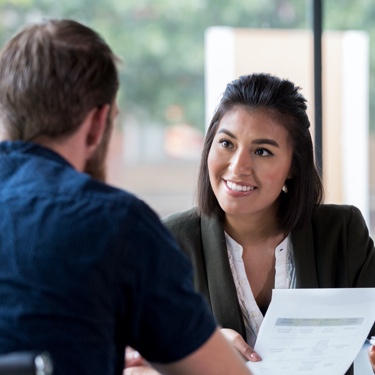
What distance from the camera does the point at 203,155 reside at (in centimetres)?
208

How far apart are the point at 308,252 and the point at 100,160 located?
97 centimetres

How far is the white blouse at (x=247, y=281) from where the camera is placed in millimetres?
1963

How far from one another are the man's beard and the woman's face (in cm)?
81

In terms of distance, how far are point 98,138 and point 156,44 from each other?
14.4 feet

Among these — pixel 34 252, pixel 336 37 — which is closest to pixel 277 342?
pixel 34 252

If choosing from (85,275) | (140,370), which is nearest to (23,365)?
(85,275)

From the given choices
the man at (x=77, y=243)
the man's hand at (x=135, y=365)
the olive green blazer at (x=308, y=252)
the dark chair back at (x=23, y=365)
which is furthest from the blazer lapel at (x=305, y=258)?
the dark chair back at (x=23, y=365)

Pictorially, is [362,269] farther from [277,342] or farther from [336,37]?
[336,37]

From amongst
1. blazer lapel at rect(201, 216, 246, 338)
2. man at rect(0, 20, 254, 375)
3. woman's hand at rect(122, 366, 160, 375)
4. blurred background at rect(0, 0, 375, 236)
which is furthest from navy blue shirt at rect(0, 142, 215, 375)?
blurred background at rect(0, 0, 375, 236)

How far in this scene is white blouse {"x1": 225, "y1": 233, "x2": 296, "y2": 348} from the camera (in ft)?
6.44

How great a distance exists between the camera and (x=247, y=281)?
2.01 m

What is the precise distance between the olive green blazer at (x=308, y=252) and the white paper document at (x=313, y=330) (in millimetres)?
228

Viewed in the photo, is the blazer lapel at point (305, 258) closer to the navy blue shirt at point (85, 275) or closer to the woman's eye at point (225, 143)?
the woman's eye at point (225, 143)

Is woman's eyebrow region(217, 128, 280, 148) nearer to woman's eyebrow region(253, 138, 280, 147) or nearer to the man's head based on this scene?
woman's eyebrow region(253, 138, 280, 147)
